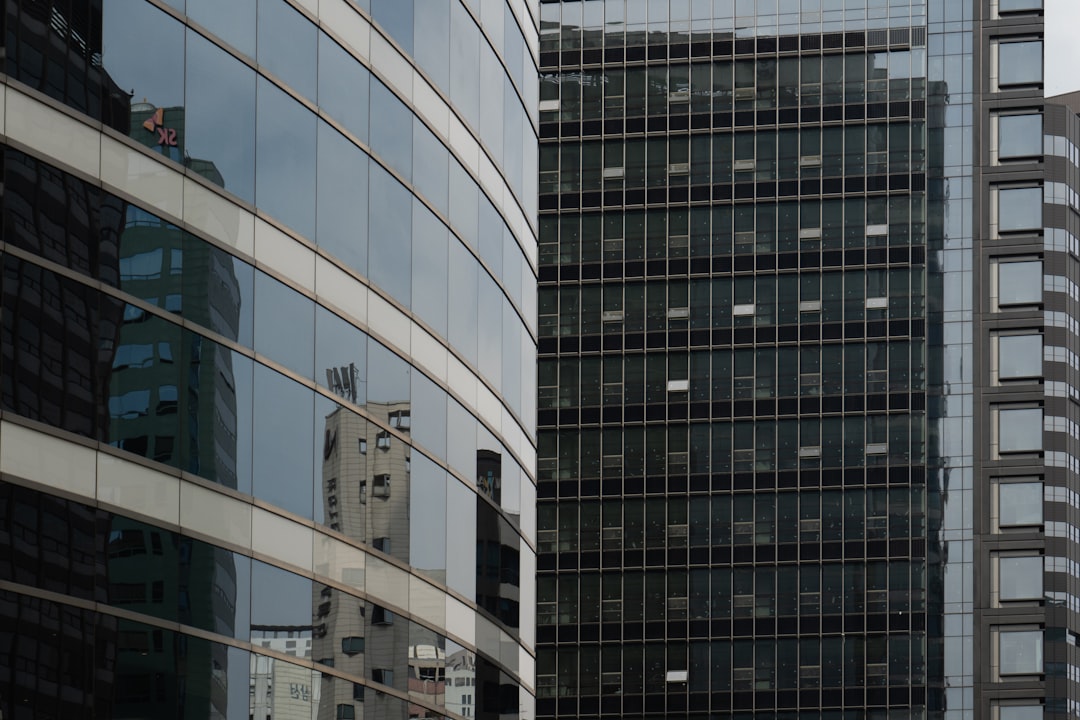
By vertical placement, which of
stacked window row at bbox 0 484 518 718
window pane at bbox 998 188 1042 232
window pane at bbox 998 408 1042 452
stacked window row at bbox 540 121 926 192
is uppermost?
stacked window row at bbox 540 121 926 192

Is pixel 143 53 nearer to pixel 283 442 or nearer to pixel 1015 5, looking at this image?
pixel 283 442

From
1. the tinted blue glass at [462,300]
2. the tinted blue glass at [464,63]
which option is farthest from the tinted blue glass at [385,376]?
the tinted blue glass at [464,63]

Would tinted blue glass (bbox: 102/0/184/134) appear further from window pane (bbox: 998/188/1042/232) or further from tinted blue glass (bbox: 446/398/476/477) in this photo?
window pane (bbox: 998/188/1042/232)

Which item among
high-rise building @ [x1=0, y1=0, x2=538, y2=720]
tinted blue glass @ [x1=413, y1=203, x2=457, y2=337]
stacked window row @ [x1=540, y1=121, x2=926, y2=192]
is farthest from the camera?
stacked window row @ [x1=540, y1=121, x2=926, y2=192]

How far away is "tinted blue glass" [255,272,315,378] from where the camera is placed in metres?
28.1

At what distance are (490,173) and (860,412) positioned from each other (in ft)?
198

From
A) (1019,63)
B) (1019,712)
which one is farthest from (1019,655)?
(1019,63)

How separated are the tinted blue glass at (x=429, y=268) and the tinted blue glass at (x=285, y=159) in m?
4.32

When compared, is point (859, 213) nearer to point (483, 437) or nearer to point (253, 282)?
point (483, 437)

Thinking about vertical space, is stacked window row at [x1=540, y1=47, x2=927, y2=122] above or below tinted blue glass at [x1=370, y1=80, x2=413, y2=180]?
above

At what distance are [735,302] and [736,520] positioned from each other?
11.7 meters

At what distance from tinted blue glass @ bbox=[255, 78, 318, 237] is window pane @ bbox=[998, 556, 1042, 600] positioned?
7509 centimetres

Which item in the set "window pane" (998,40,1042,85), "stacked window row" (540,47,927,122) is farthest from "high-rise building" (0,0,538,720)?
"window pane" (998,40,1042,85)

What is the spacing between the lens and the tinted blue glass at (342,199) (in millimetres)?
30297
